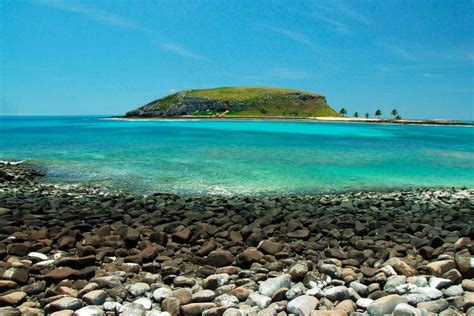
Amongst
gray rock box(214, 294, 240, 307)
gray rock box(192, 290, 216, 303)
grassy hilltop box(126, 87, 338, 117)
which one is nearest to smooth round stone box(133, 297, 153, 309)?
gray rock box(192, 290, 216, 303)

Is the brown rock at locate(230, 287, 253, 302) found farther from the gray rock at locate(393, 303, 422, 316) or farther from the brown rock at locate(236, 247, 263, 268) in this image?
the gray rock at locate(393, 303, 422, 316)

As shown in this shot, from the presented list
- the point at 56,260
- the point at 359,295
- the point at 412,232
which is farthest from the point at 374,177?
the point at 56,260

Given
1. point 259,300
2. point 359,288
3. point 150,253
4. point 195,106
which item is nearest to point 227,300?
point 259,300

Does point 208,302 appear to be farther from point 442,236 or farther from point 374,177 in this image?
point 374,177

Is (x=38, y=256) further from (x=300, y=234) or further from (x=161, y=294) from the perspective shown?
(x=300, y=234)

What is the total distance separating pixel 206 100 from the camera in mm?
178250

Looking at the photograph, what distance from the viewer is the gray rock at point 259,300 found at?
6.29 meters

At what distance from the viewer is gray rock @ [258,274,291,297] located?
6.66 meters

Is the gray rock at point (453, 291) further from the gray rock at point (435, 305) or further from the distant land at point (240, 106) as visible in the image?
the distant land at point (240, 106)

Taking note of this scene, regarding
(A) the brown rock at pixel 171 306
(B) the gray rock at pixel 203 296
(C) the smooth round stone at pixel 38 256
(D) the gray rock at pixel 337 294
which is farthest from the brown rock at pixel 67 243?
(D) the gray rock at pixel 337 294

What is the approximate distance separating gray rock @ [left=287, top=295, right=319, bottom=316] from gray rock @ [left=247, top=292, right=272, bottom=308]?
0.41 m

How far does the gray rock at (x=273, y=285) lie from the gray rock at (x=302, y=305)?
0.58m

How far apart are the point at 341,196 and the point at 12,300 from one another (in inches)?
536

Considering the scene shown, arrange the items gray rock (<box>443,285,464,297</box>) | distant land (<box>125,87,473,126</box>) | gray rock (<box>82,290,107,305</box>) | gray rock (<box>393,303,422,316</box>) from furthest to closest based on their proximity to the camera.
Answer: distant land (<box>125,87,473,126</box>), gray rock (<box>443,285,464,297</box>), gray rock (<box>82,290,107,305</box>), gray rock (<box>393,303,422,316</box>)
